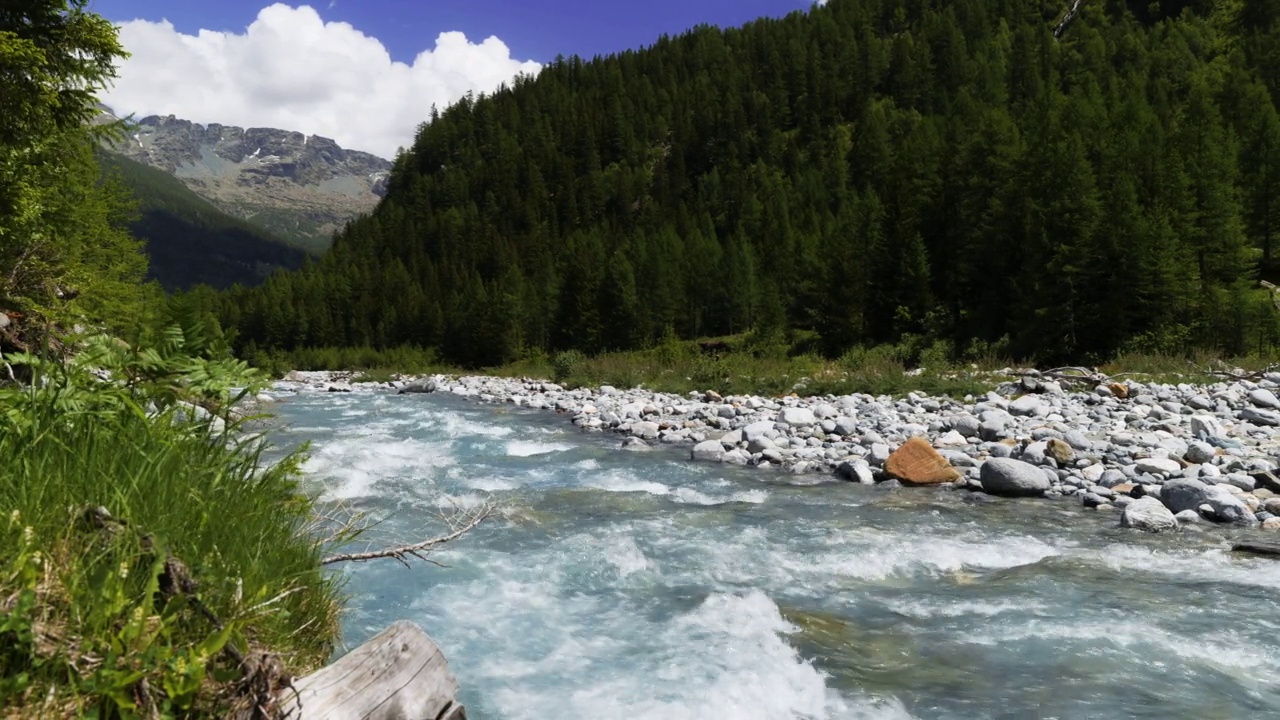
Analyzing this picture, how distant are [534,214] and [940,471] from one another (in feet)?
340

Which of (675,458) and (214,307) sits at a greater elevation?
(214,307)

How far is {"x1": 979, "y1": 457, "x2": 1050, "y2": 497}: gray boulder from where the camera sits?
28.7 ft

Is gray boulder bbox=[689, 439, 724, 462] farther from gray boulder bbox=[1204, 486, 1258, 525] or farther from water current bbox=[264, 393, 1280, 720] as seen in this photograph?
gray boulder bbox=[1204, 486, 1258, 525]

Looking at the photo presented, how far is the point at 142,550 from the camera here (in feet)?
5.88

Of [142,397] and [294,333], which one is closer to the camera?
[142,397]

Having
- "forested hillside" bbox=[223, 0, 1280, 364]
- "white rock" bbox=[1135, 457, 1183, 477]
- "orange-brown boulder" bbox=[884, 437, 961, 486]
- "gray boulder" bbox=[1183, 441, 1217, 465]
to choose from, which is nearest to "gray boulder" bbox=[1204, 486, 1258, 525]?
"white rock" bbox=[1135, 457, 1183, 477]

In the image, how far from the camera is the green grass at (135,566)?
155 cm

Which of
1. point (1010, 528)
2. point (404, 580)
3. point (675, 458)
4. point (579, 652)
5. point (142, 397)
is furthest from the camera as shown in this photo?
point (675, 458)

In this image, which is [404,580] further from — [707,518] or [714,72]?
[714,72]

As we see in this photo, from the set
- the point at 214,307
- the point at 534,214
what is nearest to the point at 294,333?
the point at 214,307

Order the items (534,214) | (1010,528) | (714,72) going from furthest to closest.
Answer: (714,72)
(534,214)
(1010,528)

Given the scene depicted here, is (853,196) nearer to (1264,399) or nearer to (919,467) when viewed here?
(1264,399)

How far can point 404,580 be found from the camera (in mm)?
5613

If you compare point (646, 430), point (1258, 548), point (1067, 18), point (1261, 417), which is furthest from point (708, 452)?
point (1067, 18)
